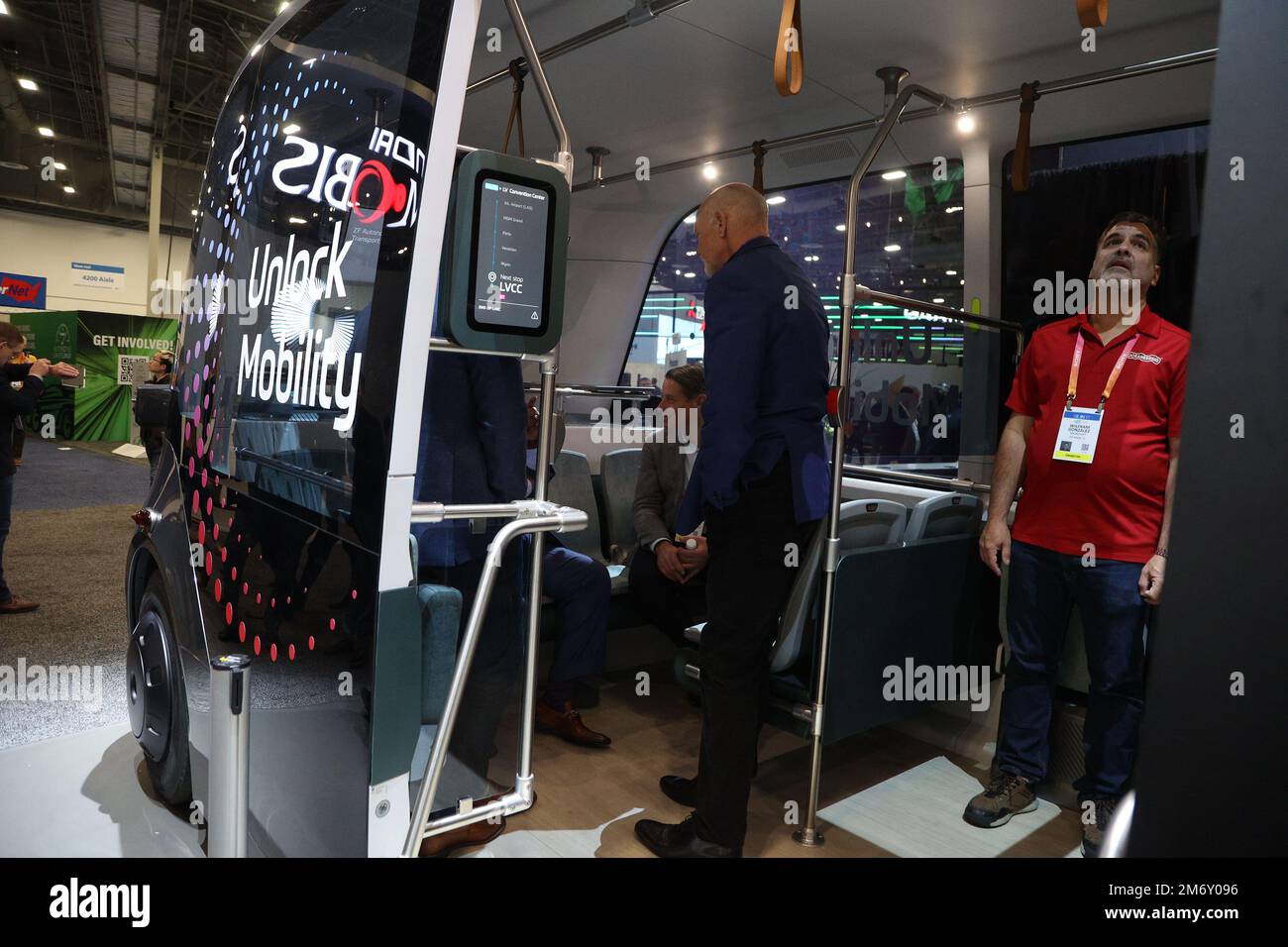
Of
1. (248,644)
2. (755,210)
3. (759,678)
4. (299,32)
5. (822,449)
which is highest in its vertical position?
(299,32)

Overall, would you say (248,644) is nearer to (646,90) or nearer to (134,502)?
(646,90)

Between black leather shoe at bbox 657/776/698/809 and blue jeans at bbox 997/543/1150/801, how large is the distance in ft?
3.31

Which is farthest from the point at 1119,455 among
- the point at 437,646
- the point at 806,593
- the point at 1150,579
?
the point at 437,646

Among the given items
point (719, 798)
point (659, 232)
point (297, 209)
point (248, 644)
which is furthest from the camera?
point (659, 232)

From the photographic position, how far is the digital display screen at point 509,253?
4.47ft

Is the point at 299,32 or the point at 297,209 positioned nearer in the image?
the point at 297,209

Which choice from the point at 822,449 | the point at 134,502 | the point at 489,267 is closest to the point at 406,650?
the point at 489,267

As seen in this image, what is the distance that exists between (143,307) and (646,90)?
15920 millimetres

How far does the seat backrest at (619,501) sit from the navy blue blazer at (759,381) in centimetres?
170

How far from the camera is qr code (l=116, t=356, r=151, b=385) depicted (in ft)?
45.6

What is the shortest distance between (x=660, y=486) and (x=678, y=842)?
5.24ft

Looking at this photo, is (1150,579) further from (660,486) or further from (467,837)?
(467,837)

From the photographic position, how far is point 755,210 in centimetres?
232
